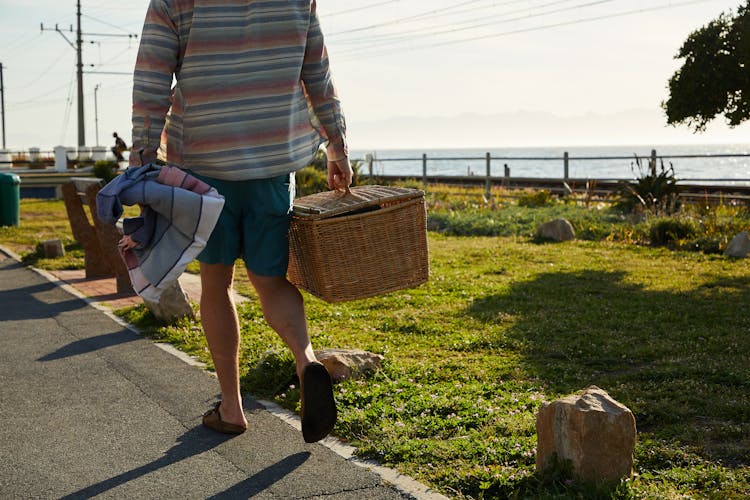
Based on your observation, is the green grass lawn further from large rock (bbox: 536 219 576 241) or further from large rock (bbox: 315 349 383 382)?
large rock (bbox: 536 219 576 241)

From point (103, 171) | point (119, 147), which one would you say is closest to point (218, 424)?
point (103, 171)

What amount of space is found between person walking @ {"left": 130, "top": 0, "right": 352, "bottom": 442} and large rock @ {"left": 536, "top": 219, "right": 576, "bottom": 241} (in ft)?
30.0

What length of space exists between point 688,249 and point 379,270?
8.04m

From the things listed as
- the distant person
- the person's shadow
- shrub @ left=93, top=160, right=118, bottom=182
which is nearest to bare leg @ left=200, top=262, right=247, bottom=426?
the person's shadow

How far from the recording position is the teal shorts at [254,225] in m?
3.50

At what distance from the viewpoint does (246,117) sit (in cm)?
342

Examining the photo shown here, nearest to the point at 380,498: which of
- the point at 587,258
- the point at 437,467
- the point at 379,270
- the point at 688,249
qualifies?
the point at 437,467

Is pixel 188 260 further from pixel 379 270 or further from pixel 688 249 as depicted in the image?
pixel 688 249

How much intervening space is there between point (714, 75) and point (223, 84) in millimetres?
8684

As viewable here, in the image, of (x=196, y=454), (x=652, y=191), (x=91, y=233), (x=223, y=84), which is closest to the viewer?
(x=223, y=84)

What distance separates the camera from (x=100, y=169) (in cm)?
2686

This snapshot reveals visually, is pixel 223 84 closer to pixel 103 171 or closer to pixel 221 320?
pixel 221 320

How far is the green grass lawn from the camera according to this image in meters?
3.46

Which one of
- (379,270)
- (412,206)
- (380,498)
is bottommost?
(380,498)
